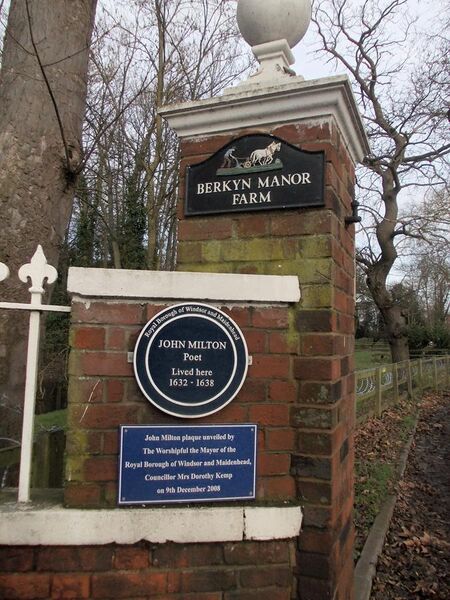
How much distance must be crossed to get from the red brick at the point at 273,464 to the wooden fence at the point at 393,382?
7007 mm

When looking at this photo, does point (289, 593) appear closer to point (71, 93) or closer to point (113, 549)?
point (113, 549)

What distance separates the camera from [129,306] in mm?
1928

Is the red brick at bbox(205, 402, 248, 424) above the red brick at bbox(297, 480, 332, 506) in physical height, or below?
above

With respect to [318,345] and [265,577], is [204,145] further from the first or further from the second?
[265,577]

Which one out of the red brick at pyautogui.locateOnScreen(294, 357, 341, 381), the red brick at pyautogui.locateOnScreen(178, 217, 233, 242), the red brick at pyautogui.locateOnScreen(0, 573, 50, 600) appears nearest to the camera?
the red brick at pyautogui.locateOnScreen(0, 573, 50, 600)

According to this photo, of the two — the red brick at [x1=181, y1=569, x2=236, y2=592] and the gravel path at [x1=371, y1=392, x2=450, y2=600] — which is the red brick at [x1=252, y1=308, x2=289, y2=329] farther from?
the gravel path at [x1=371, y1=392, x2=450, y2=600]

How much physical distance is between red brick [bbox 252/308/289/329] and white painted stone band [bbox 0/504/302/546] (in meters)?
0.71

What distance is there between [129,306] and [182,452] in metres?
0.59

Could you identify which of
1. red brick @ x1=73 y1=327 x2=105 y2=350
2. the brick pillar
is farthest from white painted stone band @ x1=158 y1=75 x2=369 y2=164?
red brick @ x1=73 y1=327 x2=105 y2=350

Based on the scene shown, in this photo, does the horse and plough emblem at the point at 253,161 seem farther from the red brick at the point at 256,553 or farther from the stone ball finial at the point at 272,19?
the red brick at the point at 256,553

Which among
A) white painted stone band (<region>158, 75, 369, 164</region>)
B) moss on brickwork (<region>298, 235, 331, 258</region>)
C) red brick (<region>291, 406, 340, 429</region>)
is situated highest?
white painted stone band (<region>158, 75, 369, 164</region>)

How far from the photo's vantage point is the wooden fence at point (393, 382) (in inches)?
369

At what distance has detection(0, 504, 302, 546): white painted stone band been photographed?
5.92 feet

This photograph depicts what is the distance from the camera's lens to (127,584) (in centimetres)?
183
